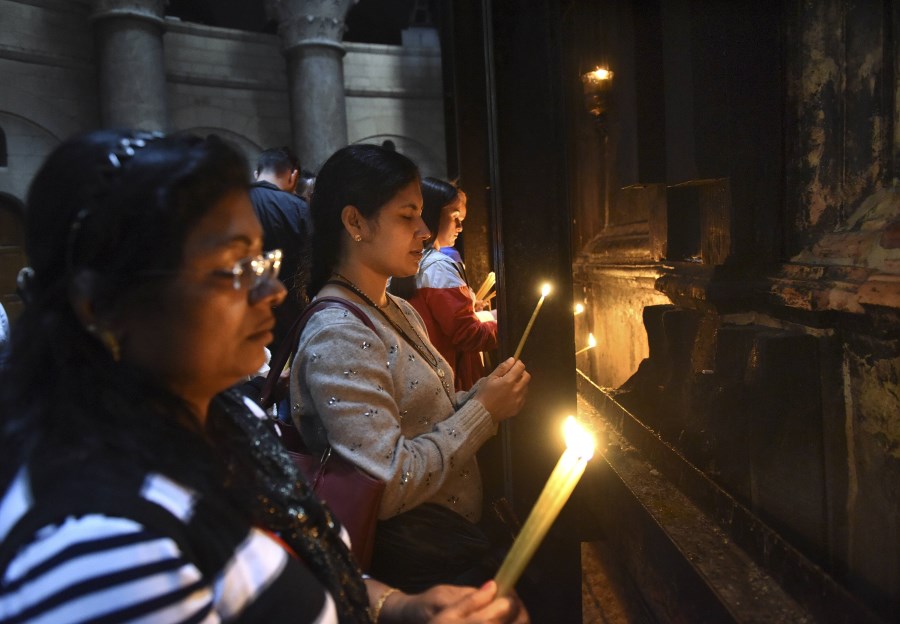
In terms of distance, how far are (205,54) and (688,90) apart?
1314 cm

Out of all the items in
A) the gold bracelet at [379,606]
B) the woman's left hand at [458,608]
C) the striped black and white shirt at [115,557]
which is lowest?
the gold bracelet at [379,606]

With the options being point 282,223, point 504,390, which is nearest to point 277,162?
point 282,223

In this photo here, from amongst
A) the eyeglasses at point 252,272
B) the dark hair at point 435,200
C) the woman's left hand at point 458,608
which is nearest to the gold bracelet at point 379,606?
the woman's left hand at point 458,608

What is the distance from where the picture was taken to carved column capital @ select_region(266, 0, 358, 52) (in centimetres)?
1387

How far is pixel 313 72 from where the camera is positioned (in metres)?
13.9

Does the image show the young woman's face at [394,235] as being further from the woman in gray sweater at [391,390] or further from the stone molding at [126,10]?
the stone molding at [126,10]

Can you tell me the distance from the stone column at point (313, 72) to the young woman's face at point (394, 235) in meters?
12.4

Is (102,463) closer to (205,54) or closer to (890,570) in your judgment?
(890,570)

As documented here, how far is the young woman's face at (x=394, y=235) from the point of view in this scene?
197 cm

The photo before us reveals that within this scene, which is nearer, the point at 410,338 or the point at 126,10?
the point at 410,338

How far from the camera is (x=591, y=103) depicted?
487 centimetres

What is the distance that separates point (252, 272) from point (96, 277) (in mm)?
215

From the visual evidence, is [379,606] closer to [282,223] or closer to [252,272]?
[252,272]

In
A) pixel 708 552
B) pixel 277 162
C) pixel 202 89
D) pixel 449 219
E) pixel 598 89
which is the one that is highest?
pixel 202 89
